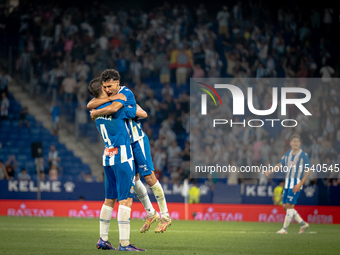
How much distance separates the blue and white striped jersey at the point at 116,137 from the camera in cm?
796

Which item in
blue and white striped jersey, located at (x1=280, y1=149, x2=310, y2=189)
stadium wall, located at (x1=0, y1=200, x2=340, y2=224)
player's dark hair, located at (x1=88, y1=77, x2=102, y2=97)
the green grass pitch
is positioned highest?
player's dark hair, located at (x1=88, y1=77, x2=102, y2=97)

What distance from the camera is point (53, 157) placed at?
21.8m

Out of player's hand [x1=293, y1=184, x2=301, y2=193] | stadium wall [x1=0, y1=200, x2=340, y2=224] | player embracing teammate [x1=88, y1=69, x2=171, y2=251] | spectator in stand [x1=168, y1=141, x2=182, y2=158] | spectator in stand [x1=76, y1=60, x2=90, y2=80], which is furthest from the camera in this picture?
spectator in stand [x1=76, y1=60, x2=90, y2=80]

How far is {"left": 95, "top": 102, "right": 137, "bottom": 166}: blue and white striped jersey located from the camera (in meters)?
7.96

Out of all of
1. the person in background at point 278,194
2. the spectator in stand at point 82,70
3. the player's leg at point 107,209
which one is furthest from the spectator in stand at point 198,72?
the player's leg at point 107,209

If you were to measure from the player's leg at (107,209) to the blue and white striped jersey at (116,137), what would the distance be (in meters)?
0.24

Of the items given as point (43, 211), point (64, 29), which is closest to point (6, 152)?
point (43, 211)

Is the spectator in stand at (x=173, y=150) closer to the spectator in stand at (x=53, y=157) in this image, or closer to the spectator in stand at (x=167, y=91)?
the spectator in stand at (x=167, y=91)

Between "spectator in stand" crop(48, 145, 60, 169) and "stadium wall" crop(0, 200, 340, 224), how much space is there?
108 inches

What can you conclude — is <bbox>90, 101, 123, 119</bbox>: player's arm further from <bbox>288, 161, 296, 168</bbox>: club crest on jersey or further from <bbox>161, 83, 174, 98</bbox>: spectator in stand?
<bbox>161, 83, 174, 98</bbox>: spectator in stand

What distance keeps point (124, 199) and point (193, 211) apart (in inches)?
420

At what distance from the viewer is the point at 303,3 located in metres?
25.8

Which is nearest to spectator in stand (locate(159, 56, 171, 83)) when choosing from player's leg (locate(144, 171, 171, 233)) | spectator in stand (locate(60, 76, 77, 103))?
spectator in stand (locate(60, 76, 77, 103))

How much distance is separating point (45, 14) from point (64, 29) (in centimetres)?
128
